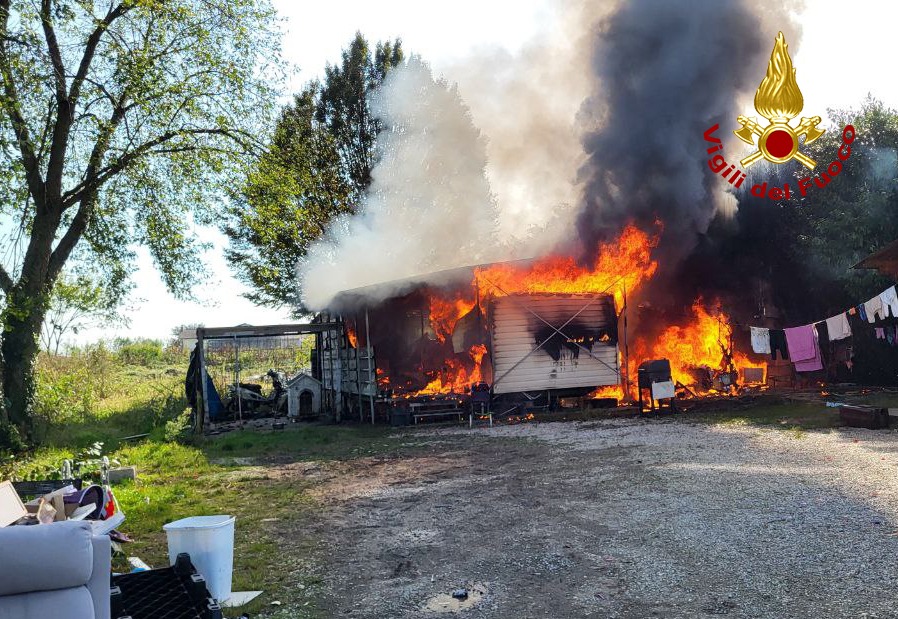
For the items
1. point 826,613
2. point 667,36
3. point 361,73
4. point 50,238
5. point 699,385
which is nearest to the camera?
point 826,613

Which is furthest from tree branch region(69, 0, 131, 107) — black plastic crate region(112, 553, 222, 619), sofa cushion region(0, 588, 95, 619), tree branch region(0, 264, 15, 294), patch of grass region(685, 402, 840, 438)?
patch of grass region(685, 402, 840, 438)

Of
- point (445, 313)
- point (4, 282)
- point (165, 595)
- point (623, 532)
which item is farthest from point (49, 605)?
point (445, 313)

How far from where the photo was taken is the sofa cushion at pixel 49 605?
11.2ft

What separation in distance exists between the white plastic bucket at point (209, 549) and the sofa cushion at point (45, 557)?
1366mm

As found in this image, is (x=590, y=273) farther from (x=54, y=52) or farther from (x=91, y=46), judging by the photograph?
(x=54, y=52)

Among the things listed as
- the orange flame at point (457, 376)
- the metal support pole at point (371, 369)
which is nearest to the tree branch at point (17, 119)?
the metal support pole at point (371, 369)

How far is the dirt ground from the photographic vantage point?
15.7 ft

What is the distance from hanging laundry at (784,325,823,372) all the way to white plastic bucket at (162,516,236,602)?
1842 centimetres

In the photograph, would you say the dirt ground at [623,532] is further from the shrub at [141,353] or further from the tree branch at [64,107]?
the shrub at [141,353]

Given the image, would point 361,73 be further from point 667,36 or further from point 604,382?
point 604,382

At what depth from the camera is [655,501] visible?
7.53 metres

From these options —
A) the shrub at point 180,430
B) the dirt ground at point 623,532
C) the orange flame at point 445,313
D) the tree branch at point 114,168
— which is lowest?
the dirt ground at point 623,532

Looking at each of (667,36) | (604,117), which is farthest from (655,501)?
(667,36)

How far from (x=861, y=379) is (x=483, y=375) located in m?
13.2
